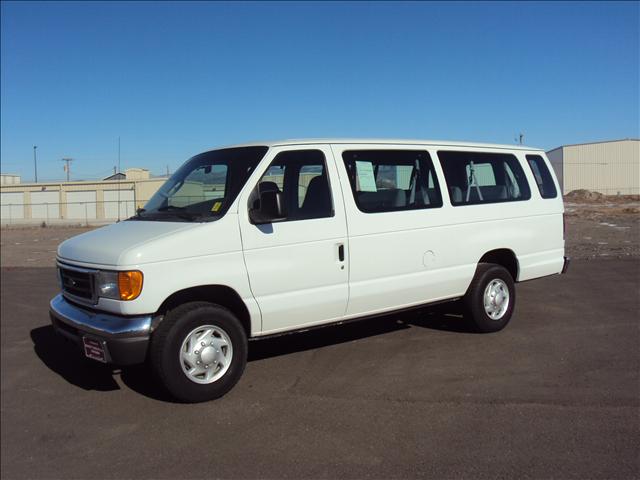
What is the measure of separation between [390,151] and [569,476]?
3.60m

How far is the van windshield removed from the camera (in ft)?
16.8

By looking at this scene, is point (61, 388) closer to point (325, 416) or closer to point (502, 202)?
point (325, 416)

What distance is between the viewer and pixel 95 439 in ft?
14.4

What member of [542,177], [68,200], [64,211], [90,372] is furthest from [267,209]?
[68,200]

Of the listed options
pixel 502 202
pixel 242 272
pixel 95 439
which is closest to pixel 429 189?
pixel 502 202

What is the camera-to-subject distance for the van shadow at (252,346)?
5.58m

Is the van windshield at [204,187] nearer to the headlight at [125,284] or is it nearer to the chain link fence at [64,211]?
the headlight at [125,284]

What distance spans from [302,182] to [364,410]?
2163mm

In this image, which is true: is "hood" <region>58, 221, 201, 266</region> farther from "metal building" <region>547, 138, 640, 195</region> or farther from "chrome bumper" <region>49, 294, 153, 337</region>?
"metal building" <region>547, 138, 640, 195</region>

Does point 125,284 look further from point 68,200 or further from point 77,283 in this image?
point 68,200

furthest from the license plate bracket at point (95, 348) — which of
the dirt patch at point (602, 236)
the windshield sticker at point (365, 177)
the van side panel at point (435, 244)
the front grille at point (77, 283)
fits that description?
the dirt patch at point (602, 236)

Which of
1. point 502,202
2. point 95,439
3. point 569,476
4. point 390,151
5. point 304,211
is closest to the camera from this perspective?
point 569,476

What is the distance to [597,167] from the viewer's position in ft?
173

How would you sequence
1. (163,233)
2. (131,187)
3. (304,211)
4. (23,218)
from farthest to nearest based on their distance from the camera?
(23,218), (131,187), (304,211), (163,233)
